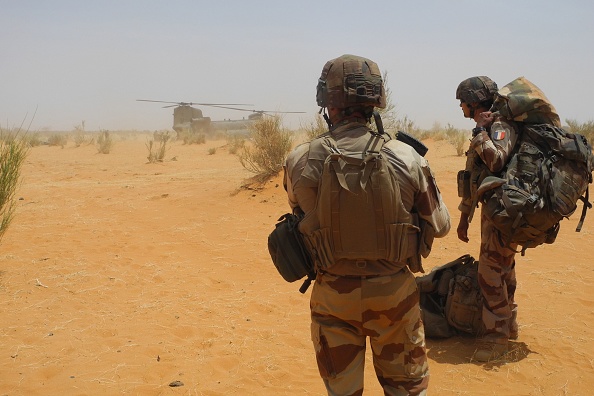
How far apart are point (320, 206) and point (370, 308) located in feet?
1.70

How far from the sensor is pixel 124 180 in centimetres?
1356

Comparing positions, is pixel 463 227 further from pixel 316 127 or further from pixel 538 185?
pixel 316 127

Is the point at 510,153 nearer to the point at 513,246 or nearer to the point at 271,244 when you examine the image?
the point at 513,246

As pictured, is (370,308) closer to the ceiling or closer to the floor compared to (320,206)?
closer to the floor

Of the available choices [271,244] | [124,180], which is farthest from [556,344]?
[124,180]

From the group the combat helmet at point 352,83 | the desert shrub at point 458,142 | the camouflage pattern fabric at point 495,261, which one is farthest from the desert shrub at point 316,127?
the combat helmet at point 352,83

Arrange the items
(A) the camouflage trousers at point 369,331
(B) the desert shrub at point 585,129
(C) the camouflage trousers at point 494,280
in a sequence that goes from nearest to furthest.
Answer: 1. (A) the camouflage trousers at point 369,331
2. (C) the camouflage trousers at point 494,280
3. (B) the desert shrub at point 585,129

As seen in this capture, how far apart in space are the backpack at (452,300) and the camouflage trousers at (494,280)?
0.71 ft

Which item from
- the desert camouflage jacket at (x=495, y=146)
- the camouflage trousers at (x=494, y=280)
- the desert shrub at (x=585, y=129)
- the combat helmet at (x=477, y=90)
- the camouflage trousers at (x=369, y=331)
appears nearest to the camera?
the camouflage trousers at (x=369, y=331)

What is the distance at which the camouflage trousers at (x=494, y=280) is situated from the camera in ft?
12.6

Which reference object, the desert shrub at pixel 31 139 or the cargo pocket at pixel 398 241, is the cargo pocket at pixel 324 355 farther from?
the desert shrub at pixel 31 139

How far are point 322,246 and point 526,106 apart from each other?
2.08 meters

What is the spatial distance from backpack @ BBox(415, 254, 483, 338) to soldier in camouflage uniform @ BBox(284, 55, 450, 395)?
191cm

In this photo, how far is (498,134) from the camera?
11.9 ft
